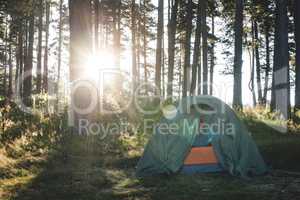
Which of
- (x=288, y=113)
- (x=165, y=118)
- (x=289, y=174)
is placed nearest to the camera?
(x=289, y=174)

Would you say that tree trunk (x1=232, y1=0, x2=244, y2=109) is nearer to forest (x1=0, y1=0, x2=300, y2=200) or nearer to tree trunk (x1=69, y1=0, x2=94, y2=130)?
forest (x1=0, y1=0, x2=300, y2=200)

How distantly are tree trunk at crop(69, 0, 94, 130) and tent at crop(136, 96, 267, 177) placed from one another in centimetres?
443

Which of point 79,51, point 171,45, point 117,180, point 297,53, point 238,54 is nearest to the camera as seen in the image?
point 117,180

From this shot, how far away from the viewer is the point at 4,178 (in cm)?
1029

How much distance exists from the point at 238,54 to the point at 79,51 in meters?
9.69

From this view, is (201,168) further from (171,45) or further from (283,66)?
(171,45)

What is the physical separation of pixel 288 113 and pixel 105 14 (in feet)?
66.8

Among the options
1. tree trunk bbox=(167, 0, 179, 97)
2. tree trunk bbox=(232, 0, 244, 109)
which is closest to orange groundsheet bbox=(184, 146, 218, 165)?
tree trunk bbox=(232, 0, 244, 109)

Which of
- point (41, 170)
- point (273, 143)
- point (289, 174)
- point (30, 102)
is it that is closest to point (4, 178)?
point (41, 170)

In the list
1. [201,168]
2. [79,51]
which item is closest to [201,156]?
[201,168]

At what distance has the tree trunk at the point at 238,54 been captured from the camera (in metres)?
21.8

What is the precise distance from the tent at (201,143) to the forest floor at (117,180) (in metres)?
0.44

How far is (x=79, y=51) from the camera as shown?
14969 mm

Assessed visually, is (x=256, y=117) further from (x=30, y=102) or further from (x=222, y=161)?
(x=30, y=102)
